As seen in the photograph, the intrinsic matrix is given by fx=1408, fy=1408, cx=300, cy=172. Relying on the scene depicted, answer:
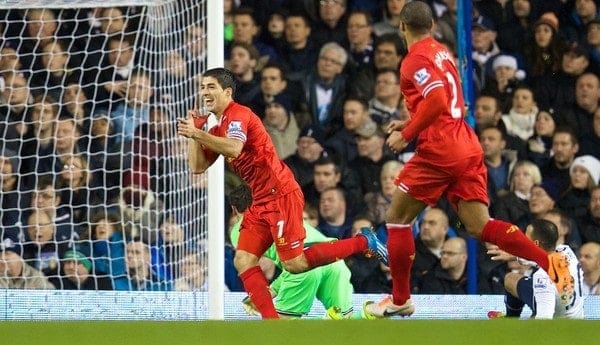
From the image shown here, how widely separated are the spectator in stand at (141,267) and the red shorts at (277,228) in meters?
1.90

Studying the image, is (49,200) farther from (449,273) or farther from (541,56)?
(541,56)

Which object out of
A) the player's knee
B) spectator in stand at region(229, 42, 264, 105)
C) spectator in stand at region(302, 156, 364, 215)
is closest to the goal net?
spectator in stand at region(229, 42, 264, 105)

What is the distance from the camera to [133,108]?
10.2 m

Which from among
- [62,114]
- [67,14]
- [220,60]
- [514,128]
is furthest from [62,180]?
[514,128]

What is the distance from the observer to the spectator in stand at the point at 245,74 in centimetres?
1041

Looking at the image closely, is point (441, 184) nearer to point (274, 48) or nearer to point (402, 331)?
point (402, 331)

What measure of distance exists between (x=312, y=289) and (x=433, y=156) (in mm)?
2019

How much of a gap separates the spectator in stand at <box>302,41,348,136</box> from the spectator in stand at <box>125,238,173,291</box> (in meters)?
1.66

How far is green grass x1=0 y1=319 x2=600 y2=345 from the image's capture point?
12.9 ft

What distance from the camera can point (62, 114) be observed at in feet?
33.3

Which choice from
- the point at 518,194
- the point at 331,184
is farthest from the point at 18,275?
the point at 518,194

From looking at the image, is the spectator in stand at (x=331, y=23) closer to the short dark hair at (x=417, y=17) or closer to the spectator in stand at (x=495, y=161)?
the spectator in stand at (x=495, y=161)

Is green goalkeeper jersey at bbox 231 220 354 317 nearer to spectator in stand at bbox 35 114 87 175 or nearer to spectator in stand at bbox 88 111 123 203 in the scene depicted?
spectator in stand at bbox 88 111 123 203

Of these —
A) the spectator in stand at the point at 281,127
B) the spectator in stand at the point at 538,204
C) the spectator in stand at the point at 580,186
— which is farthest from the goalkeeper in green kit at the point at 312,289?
the spectator in stand at the point at 580,186
